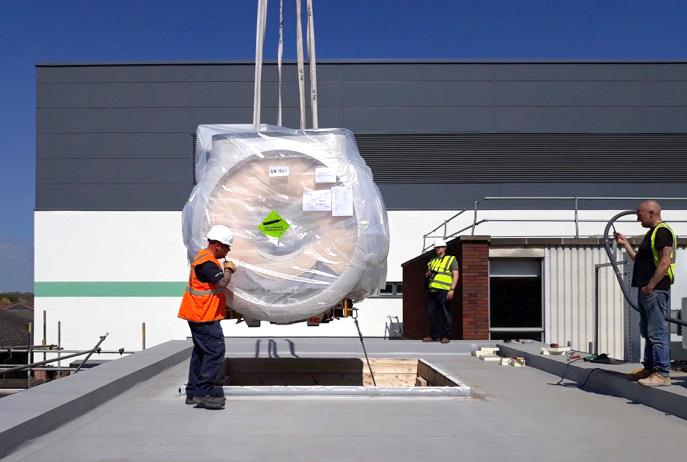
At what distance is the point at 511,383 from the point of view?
866 centimetres

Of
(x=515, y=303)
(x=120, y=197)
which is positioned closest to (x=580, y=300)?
(x=515, y=303)

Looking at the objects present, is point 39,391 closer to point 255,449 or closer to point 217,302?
point 217,302

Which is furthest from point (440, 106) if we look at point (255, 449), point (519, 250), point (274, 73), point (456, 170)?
point (255, 449)

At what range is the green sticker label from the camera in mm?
6781

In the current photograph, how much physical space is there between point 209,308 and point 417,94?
63.7 feet

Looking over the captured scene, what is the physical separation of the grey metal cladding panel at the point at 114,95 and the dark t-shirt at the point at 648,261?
66.6ft

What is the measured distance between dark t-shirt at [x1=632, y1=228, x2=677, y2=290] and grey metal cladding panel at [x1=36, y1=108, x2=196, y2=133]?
20.3 metres

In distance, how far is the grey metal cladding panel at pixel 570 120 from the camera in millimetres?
24828

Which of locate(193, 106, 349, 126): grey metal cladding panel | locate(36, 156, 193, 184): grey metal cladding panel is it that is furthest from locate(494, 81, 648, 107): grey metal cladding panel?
locate(36, 156, 193, 184): grey metal cladding panel

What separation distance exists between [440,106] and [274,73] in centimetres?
565

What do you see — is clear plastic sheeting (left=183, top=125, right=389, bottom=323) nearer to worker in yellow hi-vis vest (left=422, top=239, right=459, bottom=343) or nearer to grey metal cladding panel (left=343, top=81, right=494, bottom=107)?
worker in yellow hi-vis vest (left=422, top=239, right=459, bottom=343)

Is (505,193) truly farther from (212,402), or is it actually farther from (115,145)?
(212,402)

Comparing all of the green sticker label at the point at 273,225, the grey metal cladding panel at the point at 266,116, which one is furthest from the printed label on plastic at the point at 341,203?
the grey metal cladding panel at the point at 266,116

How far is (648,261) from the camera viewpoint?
277 inches
